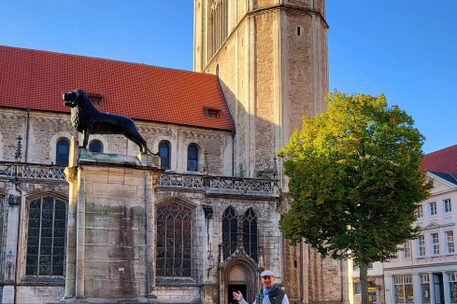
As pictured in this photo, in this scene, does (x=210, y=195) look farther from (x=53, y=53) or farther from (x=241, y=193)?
(x=53, y=53)

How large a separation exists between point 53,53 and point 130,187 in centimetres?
2722

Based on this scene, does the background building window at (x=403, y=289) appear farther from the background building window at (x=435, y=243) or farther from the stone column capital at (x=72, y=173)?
the stone column capital at (x=72, y=173)

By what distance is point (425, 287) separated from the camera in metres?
42.9

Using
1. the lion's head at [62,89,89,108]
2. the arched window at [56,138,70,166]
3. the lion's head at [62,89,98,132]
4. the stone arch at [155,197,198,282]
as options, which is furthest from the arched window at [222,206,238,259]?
the lion's head at [62,89,89,108]

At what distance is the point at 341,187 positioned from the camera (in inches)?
969

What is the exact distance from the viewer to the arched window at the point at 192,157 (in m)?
34.6

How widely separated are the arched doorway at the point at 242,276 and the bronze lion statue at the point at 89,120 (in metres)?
18.3

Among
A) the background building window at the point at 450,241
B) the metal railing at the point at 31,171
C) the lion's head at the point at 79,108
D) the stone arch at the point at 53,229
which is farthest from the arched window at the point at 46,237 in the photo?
the background building window at the point at 450,241

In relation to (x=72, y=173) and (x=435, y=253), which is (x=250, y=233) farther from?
(x=72, y=173)

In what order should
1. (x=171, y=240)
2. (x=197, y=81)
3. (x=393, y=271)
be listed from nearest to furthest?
1. (x=171, y=240)
2. (x=197, y=81)
3. (x=393, y=271)

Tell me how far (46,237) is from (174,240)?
5.74 meters

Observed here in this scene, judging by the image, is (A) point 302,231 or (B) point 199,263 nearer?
(A) point 302,231

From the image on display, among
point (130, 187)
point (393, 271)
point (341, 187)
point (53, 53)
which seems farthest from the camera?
point (393, 271)

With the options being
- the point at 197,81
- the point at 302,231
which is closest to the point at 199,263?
the point at 302,231
